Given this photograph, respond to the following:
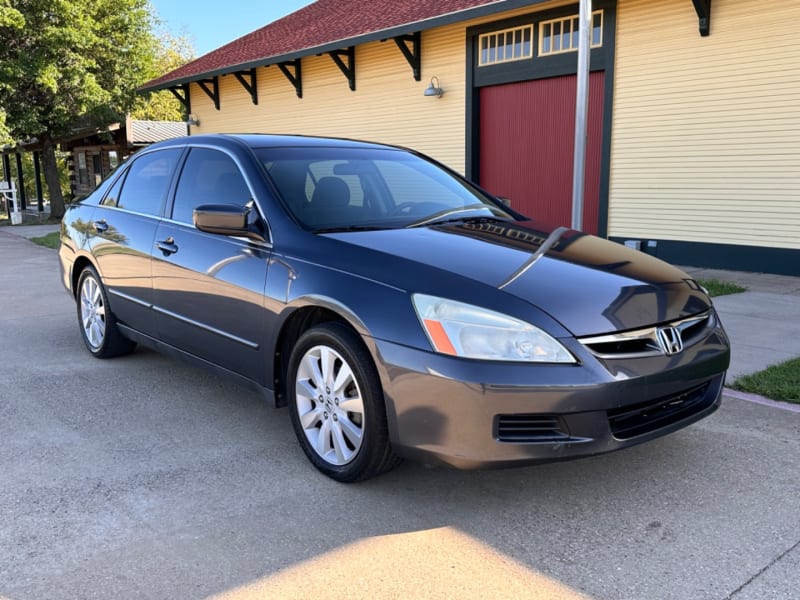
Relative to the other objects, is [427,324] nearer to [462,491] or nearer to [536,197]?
[462,491]

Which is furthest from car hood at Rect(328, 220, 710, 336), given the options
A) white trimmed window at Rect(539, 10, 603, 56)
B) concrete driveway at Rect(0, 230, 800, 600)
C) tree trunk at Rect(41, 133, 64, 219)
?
tree trunk at Rect(41, 133, 64, 219)

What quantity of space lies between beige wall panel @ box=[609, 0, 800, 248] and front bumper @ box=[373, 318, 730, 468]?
288 inches

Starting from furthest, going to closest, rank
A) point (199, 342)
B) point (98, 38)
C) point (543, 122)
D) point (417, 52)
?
point (98, 38) < point (417, 52) < point (543, 122) < point (199, 342)

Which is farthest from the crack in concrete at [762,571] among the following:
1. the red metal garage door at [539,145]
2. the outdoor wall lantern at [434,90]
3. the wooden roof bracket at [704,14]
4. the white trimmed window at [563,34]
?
the outdoor wall lantern at [434,90]

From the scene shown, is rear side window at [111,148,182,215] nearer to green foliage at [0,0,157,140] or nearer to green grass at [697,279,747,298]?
green grass at [697,279,747,298]

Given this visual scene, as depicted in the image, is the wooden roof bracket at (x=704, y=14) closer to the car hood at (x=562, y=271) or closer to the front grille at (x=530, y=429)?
the car hood at (x=562, y=271)

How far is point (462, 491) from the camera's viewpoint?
3291mm

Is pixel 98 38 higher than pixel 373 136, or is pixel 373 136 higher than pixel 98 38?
pixel 98 38

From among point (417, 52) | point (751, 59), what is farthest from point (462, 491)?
point (417, 52)

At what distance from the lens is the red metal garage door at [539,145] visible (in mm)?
11188

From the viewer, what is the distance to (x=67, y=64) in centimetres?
2080

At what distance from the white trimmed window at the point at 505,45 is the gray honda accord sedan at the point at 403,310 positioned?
7948mm

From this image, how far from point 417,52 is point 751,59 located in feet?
21.3

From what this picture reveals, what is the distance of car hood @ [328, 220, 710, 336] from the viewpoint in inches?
116
